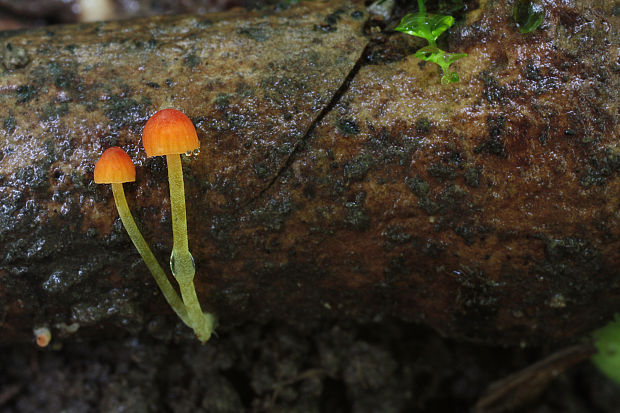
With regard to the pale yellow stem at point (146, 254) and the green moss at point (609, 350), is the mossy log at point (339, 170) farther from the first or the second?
the green moss at point (609, 350)

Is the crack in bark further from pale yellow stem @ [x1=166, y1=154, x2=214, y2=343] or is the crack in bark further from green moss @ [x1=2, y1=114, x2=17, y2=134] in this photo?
green moss @ [x1=2, y1=114, x2=17, y2=134]

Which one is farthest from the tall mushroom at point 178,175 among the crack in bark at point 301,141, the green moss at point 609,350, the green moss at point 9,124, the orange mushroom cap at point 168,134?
the green moss at point 609,350

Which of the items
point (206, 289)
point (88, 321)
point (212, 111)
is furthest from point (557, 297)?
point (88, 321)

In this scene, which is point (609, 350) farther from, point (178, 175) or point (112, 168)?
point (112, 168)

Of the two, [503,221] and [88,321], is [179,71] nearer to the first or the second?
[88,321]

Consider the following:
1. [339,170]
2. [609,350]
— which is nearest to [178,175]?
[339,170]

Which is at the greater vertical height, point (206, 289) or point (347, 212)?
point (347, 212)
